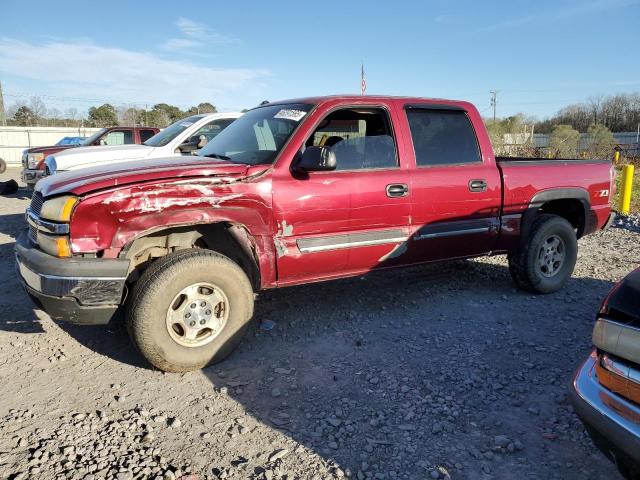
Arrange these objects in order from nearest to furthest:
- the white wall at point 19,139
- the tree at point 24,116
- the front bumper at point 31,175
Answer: the front bumper at point 31,175
the white wall at point 19,139
the tree at point 24,116

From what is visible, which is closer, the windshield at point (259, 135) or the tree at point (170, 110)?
the windshield at point (259, 135)

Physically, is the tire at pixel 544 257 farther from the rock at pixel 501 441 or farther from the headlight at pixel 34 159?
the headlight at pixel 34 159

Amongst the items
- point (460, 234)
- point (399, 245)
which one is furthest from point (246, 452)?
point (460, 234)

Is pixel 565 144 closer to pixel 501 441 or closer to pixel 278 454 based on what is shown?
pixel 501 441

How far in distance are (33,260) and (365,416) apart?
238 centimetres

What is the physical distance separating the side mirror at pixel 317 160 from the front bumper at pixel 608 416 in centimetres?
216

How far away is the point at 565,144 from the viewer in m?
26.5

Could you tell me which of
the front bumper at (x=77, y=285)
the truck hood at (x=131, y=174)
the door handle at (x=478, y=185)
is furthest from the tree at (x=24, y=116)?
the door handle at (x=478, y=185)

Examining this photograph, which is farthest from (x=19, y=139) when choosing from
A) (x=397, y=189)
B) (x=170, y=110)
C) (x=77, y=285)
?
(x=397, y=189)

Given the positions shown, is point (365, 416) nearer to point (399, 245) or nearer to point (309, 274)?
point (309, 274)

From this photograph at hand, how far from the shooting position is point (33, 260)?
3.25m

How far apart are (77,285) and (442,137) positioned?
3349 mm

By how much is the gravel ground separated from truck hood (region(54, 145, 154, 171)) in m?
2.89

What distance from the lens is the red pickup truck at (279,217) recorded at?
3207 millimetres
